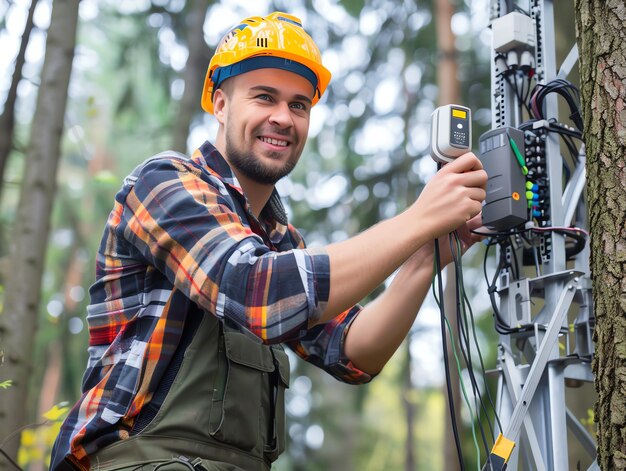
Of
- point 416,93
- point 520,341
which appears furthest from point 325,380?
point 520,341

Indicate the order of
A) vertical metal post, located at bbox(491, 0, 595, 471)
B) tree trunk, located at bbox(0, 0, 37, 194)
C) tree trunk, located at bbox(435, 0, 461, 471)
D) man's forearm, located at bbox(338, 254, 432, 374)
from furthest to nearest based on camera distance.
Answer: tree trunk, located at bbox(435, 0, 461, 471) → tree trunk, located at bbox(0, 0, 37, 194) → vertical metal post, located at bbox(491, 0, 595, 471) → man's forearm, located at bbox(338, 254, 432, 374)

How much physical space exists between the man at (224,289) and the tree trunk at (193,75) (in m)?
3.81

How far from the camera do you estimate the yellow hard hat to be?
286 centimetres

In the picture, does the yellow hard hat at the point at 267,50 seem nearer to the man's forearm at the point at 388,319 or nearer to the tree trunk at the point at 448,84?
the man's forearm at the point at 388,319

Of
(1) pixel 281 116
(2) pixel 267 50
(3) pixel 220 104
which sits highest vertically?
(2) pixel 267 50

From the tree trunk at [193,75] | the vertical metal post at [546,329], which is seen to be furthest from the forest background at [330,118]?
the vertical metal post at [546,329]

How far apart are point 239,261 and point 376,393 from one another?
24.5 metres

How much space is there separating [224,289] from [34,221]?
275 cm

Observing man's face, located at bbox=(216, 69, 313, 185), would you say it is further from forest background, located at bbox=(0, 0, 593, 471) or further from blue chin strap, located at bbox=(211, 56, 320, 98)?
forest background, located at bbox=(0, 0, 593, 471)

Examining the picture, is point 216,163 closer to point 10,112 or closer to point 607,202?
point 607,202

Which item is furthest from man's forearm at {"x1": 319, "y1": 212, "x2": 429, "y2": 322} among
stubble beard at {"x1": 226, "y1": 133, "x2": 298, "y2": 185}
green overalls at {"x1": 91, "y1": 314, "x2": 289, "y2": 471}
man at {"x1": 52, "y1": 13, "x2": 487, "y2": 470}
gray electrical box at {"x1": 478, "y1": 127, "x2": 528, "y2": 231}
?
gray electrical box at {"x1": 478, "y1": 127, "x2": 528, "y2": 231}

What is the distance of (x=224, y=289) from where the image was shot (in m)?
2.21

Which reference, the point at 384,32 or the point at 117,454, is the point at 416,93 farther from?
the point at 117,454

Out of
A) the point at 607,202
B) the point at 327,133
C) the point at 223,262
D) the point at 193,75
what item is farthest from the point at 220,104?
the point at 327,133
